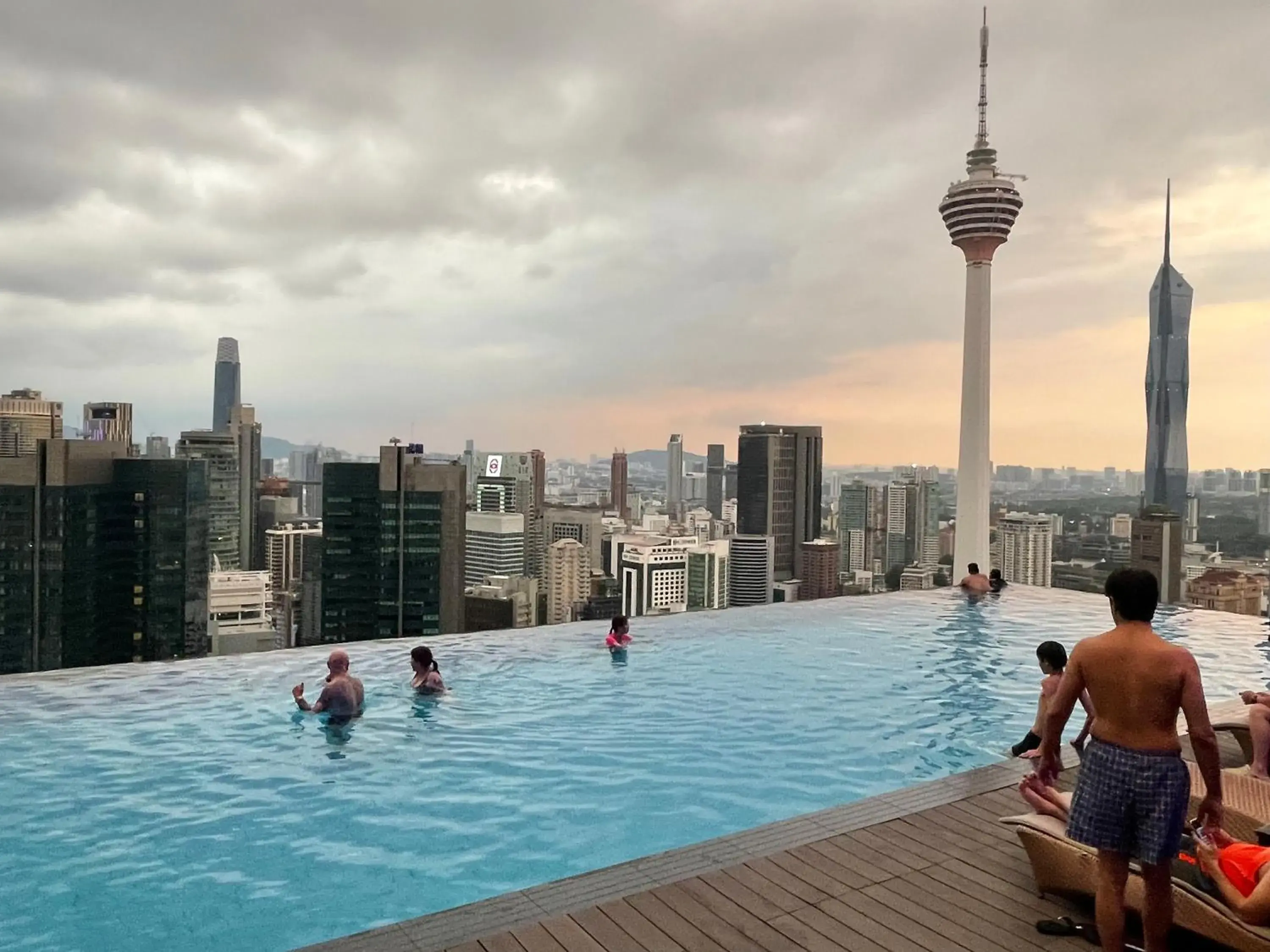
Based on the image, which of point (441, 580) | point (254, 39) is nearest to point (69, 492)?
point (441, 580)

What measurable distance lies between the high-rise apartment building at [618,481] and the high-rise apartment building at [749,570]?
21013mm

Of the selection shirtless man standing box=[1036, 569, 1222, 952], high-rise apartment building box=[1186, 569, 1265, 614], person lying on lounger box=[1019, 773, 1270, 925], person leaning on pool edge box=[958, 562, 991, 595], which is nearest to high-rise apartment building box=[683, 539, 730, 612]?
person leaning on pool edge box=[958, 562, 991, 595]

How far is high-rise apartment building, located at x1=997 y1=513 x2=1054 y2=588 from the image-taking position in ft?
61.4

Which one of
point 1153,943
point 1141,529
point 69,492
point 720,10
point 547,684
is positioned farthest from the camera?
point 69,492

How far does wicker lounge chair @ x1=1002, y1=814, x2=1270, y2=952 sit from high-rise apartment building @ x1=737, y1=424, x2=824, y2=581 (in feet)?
93.9

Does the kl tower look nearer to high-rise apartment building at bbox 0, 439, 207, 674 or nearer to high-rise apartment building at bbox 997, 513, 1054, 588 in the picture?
high-rise apartment building at bbox 997, 513, 1054, 588

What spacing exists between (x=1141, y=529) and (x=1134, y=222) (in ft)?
40.1

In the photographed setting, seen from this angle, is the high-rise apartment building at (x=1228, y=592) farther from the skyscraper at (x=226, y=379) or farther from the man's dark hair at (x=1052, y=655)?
the skyscraper at (x=226, y=379)

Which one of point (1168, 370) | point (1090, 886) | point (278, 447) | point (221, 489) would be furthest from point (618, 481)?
point (1090, 886)

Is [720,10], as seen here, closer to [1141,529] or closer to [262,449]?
[1141,529]

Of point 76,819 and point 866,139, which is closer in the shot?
point 76,819

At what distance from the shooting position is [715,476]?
41.8 m

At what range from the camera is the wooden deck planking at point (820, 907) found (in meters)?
3.02

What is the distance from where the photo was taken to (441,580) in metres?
22.4
